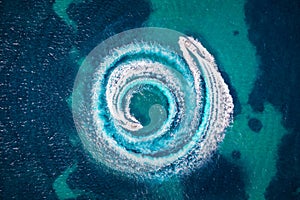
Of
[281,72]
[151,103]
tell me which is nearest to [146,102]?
[151,103]

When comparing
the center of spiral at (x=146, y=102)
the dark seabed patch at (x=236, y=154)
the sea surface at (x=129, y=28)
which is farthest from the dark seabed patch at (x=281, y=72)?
the center of spiral at (x=146, y=102)

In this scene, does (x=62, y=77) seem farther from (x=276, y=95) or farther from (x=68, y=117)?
(x=276, y=95)

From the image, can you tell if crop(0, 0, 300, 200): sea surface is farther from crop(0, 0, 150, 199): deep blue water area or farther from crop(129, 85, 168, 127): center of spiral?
crop(129, 85, 168, 127): center of spiral

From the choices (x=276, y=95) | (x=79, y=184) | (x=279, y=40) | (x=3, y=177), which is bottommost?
(x=3, y=177)

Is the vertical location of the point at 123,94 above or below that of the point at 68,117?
above

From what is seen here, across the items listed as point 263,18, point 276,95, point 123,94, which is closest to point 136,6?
point 123,94

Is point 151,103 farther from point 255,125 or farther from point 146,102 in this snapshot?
point 255,125
